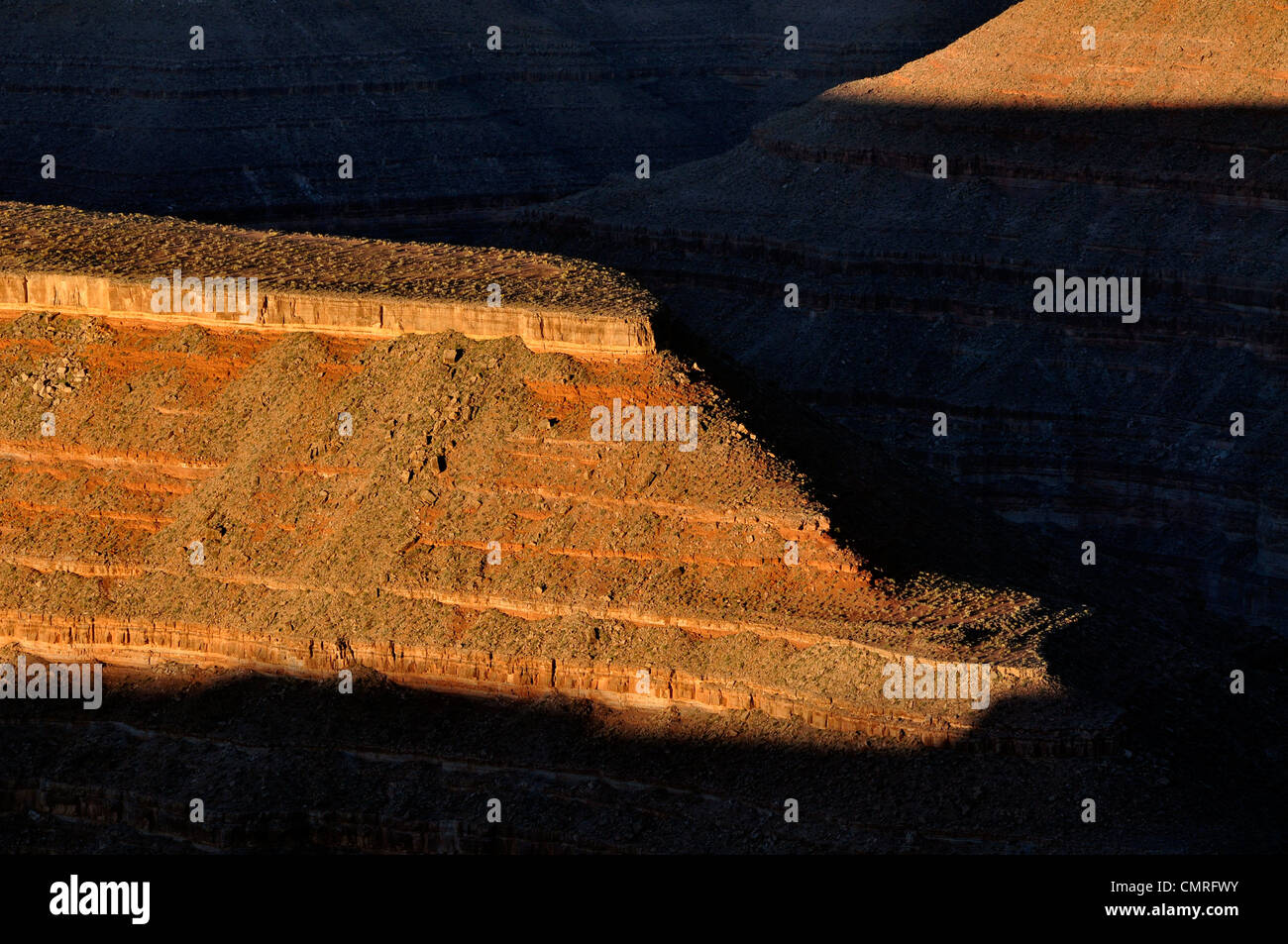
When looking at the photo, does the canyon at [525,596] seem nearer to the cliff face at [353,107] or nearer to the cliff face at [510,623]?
the cliff face at [510,623]

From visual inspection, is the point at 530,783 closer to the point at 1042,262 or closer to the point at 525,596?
the point at 525,596

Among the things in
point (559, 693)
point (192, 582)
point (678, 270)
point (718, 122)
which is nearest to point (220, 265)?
point (192, 582)

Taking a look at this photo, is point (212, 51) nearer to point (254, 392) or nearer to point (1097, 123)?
point (1097, 123)

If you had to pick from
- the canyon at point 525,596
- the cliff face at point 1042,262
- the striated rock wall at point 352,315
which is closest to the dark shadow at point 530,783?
the canyon at point 525,596

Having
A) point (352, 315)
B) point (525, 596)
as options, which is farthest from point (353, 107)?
point (525, 596)

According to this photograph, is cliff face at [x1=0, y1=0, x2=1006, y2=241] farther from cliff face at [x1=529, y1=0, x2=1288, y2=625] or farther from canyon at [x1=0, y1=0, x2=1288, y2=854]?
canyon at [x1=0, y1=0, x2=1288, y2=854]
